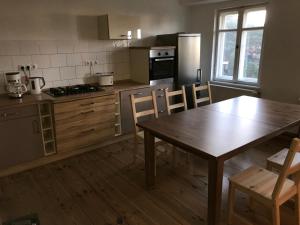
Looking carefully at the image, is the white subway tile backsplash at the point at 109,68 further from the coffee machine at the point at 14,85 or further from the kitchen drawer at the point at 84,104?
the coffee machine at the point at 14,85

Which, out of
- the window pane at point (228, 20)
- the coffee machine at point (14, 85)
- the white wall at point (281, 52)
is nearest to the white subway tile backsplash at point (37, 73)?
the coffee machine at point (14, 85)

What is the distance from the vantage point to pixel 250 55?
3.97 m

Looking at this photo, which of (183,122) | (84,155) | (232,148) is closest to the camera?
(232,148)

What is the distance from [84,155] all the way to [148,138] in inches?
53.9

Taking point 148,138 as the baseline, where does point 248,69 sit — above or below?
above

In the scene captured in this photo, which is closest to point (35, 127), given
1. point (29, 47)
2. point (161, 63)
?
point (29, 47)

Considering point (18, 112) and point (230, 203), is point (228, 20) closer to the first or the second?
point (230, 203)

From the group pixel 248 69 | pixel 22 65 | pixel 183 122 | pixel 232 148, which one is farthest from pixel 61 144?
pixel 248 69

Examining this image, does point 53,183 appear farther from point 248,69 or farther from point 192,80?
point 248,69

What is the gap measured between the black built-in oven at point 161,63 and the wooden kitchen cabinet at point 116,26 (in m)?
0.47

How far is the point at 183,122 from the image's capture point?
2295mm

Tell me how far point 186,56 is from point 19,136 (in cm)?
275

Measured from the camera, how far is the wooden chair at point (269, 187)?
1567mm

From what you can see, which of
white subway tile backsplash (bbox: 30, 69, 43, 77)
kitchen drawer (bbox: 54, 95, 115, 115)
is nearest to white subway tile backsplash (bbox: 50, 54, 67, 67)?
white subway tile backsplash (bbox: 30, 69, 43, 77)
